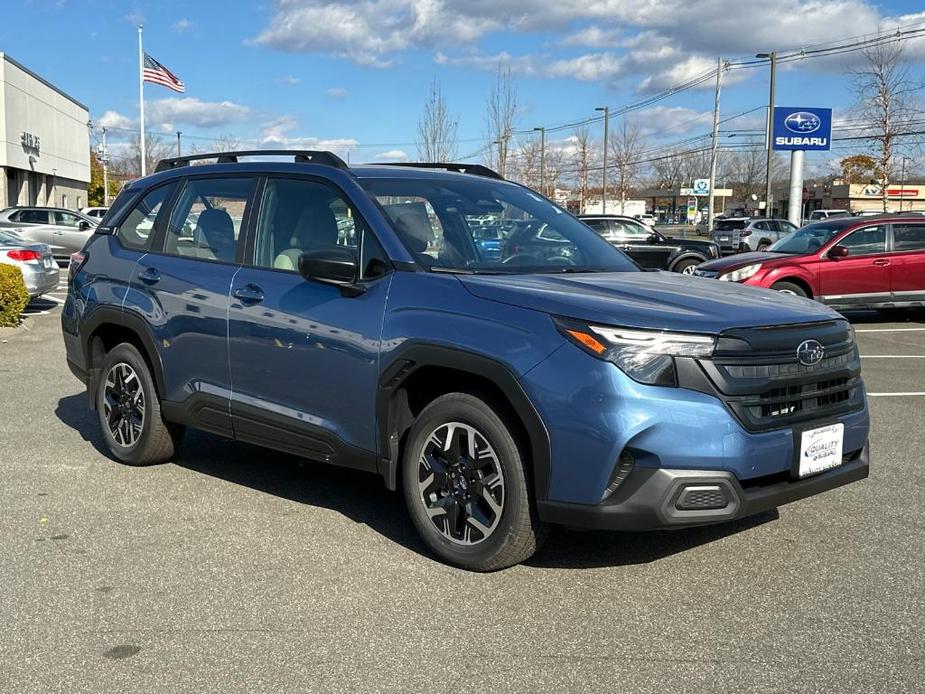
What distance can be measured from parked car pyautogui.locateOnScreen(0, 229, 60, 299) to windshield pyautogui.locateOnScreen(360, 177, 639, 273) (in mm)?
12174

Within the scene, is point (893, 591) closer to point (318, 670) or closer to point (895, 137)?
point (318, 670)

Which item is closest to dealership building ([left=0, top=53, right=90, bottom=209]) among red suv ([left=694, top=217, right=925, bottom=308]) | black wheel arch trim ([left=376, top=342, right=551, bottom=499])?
red suv ([left=694, top=217, right=925, bottom=308])

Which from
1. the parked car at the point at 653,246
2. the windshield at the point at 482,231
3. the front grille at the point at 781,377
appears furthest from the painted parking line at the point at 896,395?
the parked car at the point at 653,246

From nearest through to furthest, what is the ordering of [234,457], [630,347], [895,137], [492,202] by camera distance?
[630,347] → [492,202] → [234,457] → [895,137]

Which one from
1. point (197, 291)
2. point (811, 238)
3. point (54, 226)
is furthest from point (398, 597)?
point (54, 226)

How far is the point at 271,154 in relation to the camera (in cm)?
571

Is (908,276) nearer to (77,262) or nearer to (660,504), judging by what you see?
(77,262)

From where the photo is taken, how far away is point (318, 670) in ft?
11.5

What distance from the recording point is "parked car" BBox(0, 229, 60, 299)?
1579 cm

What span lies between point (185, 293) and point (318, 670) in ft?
9.24

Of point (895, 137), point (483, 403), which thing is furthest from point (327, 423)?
point (895, 137)

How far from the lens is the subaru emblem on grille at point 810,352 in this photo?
167 inches

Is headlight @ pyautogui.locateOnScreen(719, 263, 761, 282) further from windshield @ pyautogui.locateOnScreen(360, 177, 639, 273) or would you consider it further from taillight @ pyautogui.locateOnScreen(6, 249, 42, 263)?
taillight @ pyautogui.locateOnScreen(6, 249, 42, 263)

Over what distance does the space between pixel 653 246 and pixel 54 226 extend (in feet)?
53.7
